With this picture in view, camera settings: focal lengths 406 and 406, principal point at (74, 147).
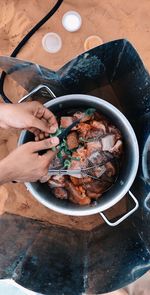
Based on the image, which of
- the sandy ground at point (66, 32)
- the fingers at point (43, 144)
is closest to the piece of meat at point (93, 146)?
the fingers at point (43, 144)

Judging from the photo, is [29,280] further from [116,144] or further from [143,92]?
[143,92]

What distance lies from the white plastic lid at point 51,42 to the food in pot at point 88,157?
43 cm

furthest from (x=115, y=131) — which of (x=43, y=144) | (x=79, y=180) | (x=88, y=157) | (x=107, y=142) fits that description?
(x=43, y=144)

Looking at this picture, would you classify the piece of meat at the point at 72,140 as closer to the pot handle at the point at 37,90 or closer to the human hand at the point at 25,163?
the pot handle at the point at 37,90

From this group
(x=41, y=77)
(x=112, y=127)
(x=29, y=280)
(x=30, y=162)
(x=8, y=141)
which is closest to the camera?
(x=30, y=162)

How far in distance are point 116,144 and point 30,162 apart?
1.78ft

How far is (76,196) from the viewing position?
1.83 m

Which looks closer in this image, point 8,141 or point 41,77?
point 41,77

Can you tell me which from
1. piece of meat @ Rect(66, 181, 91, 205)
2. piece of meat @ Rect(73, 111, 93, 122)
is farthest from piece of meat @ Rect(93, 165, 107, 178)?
piece of meat @ Rect(73, 111, 93, 122)

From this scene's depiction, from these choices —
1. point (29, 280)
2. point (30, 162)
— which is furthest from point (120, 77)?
point (29, 280)

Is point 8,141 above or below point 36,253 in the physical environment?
above

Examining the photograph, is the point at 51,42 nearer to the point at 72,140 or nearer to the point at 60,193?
the point at 72,140

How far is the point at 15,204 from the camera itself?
1935 millimetres

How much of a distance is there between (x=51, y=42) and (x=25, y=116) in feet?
2.43
